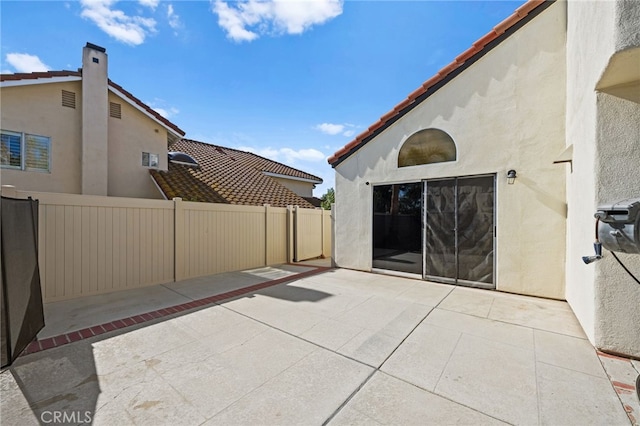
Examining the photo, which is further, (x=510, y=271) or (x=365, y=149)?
(x=365, y=149)

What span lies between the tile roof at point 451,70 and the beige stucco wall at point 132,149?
7.62m

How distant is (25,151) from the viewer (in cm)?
724

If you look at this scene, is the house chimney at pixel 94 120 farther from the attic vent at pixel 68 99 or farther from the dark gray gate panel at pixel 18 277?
the dark gray gate panel at pixel 18 277

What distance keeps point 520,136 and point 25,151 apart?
13211 mm

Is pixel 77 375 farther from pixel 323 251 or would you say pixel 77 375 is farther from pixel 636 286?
pixel 323 251

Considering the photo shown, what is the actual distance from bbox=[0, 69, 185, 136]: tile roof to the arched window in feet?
30.0

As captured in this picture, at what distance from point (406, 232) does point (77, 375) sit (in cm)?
714

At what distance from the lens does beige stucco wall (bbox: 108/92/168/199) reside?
8953mm

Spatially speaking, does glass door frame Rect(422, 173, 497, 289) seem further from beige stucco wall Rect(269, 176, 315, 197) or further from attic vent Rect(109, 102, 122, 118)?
beige stucco wall Rect(269, 176, 315, 197)

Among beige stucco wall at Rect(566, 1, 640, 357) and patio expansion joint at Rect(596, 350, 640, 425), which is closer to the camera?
patio expansion joint at Rect(596, 350, 640, 425)

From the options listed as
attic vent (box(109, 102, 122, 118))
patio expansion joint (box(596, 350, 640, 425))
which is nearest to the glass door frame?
patio expansion joint (box(596, 350, 640, 425))

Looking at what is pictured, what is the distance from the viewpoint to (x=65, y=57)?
8648 millimetres

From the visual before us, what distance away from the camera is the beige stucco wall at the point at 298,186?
55.6 ft

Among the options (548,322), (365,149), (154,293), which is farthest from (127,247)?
(548,322)
